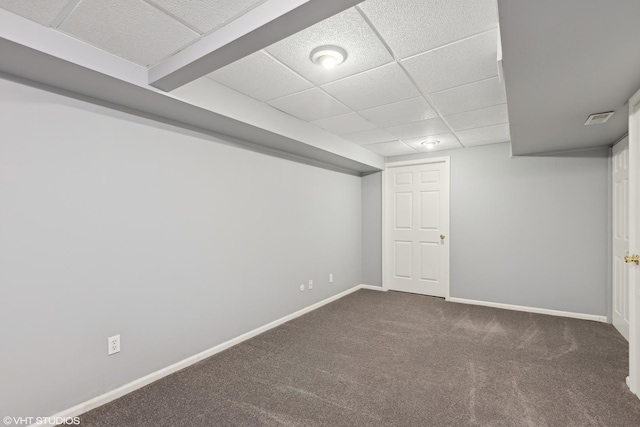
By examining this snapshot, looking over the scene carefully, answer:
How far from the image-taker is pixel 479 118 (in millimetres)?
3297

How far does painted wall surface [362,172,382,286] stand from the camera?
17.6 feet

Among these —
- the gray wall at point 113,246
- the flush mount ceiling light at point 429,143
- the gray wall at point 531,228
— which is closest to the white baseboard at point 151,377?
the gray wall at point 113,246

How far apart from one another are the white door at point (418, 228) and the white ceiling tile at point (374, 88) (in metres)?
2.42

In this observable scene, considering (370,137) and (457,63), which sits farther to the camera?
(370,137)

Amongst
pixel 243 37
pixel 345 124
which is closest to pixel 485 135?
pixel 345 124

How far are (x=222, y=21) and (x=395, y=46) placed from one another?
1033 millimetres

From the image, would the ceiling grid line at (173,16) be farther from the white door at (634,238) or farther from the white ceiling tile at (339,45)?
the white door at (634,238)

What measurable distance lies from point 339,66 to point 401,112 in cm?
114

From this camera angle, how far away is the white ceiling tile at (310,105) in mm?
2707

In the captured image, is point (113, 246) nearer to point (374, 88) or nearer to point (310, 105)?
point (310, 105)

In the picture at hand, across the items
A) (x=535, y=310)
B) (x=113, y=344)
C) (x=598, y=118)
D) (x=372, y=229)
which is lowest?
(x=535, y=310)

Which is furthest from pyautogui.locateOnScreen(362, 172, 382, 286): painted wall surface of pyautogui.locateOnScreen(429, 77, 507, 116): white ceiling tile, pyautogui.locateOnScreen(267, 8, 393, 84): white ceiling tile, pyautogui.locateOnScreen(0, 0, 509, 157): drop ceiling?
pyautogui.locateOnScreen(267, 8, 393, 84): white ceiling tile

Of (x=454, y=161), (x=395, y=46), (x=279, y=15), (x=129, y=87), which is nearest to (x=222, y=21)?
(x=279, y=15)

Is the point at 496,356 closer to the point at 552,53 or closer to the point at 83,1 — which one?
the point at 552,53
